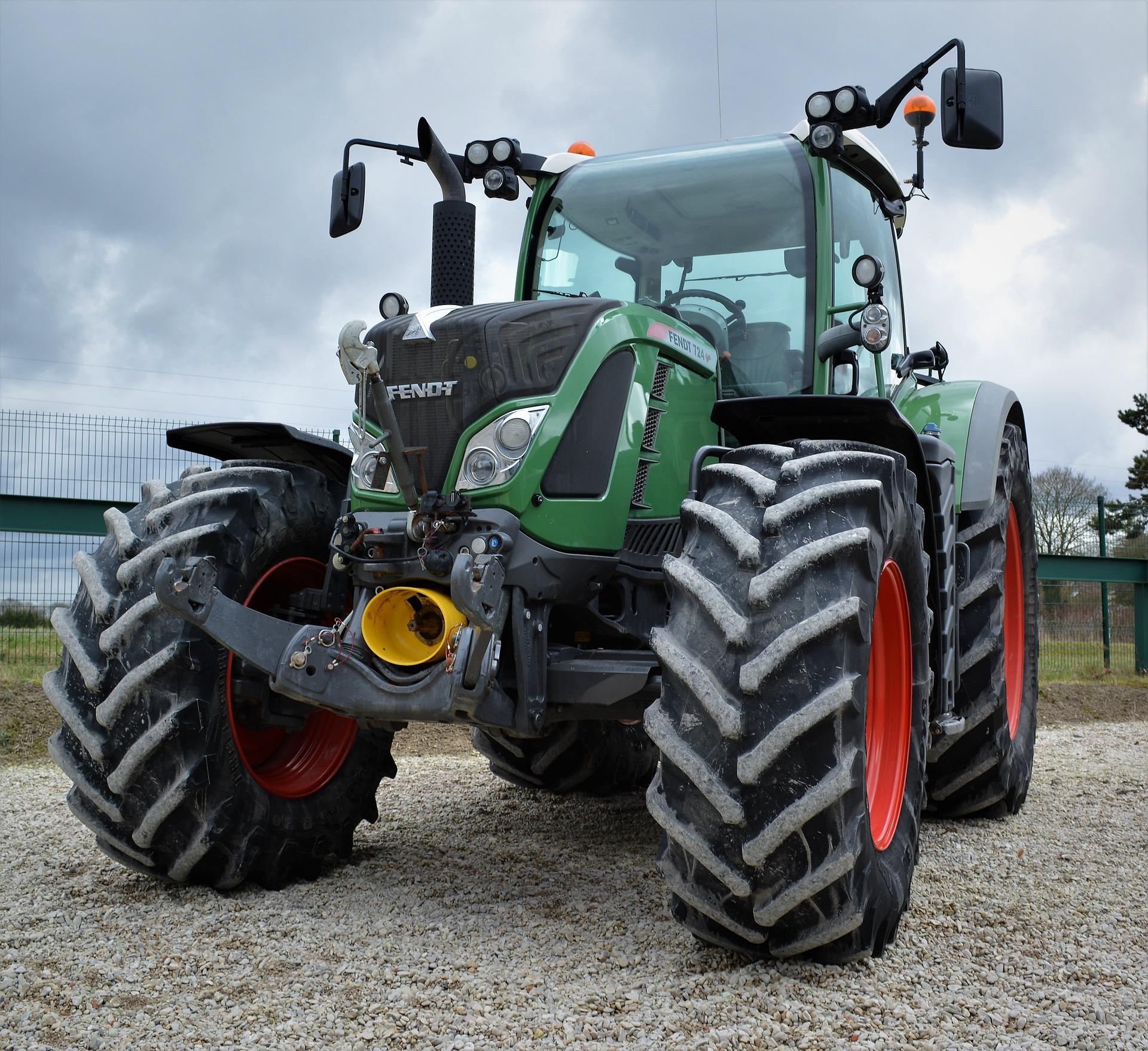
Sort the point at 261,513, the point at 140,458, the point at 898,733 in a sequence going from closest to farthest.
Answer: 1. the point at 898,733
2. the point at 261,513
3. the point at 140,458

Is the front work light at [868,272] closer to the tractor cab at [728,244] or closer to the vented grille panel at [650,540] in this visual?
the tractor cab at [728,244]

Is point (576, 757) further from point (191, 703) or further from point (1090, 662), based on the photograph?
point (1090, 662)

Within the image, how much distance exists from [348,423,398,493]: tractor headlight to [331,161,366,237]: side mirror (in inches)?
39.6

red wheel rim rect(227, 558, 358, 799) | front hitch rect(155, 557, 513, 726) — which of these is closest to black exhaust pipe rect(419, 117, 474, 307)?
red wheel rim rect(227, 558, 358, 799)

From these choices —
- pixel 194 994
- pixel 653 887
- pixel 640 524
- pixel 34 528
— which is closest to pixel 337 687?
pixel 194 994

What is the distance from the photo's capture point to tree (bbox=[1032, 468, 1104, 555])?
12883 mm

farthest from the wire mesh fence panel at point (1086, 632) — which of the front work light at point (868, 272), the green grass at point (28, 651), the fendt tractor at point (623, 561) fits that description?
the green grass at point (28, 651)

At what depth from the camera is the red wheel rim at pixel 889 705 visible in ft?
10.9

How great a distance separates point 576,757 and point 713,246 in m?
2.35

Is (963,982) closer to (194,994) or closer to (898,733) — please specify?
(898,733)

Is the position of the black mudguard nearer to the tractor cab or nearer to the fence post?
the tractor cab

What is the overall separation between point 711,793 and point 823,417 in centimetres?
140

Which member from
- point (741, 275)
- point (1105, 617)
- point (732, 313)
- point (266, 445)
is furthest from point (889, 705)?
point (1105, 617)

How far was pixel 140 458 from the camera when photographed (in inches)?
405
